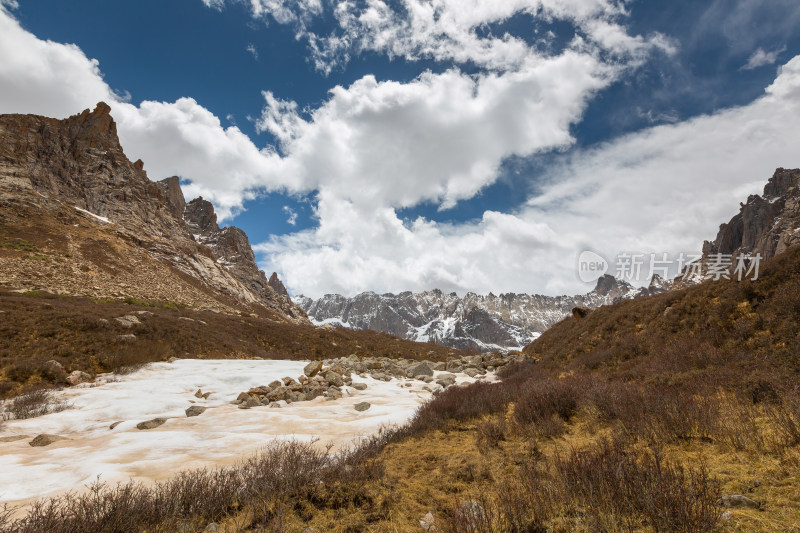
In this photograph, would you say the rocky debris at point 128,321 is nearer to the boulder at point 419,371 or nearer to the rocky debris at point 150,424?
the rocky debris at point 150,424

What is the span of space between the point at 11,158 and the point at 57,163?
15752 millimetres

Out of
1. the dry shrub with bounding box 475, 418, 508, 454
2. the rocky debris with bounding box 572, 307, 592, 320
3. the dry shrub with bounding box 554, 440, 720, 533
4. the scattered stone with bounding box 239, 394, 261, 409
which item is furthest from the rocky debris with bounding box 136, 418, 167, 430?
the rocky debris with bounding box 572, 307, 592, 320

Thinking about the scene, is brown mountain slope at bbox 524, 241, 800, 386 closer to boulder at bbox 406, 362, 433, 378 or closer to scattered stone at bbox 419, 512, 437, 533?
scattered stone at bbox 419, 512, 437, 533

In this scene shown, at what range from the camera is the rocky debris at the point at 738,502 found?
112 inches

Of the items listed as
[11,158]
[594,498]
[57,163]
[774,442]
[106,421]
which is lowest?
[106,421]

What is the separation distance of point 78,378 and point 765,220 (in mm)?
188858

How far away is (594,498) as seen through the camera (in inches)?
119

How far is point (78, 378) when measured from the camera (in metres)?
11.2

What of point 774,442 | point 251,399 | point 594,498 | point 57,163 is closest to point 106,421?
point 251,399

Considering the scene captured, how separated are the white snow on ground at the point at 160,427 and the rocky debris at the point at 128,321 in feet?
15.6

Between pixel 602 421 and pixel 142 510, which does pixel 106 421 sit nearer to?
pixel 142 510

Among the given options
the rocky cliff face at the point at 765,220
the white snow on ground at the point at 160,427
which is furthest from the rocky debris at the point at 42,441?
the rocky cliff face at the point at 765,220

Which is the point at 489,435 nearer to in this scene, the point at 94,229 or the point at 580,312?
the point at 580,312

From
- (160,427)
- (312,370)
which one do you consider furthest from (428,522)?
(312,370)
